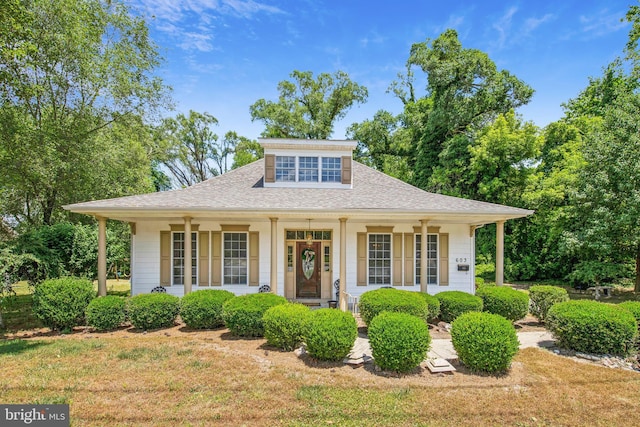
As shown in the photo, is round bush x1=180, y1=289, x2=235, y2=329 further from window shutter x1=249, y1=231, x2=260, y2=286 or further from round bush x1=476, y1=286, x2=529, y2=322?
round bush x1=476, y1=286, x2=529, y2=322

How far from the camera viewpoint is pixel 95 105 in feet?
42.7

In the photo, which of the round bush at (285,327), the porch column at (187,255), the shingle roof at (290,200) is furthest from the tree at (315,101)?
the round bush at (285,327)

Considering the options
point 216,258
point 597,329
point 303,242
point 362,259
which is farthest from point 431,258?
point 216,258

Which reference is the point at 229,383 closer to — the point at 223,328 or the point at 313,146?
the point at 223,328

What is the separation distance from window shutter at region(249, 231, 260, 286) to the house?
33 millimetres

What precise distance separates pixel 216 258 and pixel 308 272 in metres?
3.14

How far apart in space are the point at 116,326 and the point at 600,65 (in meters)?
32.6

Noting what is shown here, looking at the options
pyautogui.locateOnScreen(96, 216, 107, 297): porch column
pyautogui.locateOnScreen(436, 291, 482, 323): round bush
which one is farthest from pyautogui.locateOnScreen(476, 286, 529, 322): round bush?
pyautogui.locateOnScreen(96, 216, 107, 297): porch column

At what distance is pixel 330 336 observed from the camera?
5438 mm

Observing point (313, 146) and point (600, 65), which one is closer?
point (313, 146)

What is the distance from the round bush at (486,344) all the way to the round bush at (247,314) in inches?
150

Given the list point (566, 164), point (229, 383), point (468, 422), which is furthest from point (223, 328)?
point (566, 164)

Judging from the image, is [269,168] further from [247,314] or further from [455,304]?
[455,304]

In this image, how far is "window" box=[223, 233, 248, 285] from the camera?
10344 mm
